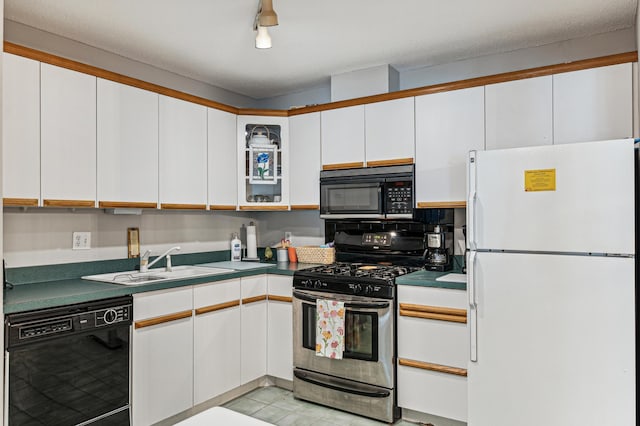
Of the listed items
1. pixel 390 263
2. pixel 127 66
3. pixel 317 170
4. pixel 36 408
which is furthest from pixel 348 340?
pixel 127 66

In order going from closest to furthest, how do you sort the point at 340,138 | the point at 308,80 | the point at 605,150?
the point at 605,150, the point at 340,138, the point at 308,80

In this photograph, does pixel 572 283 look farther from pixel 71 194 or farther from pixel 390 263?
pixel 71 194

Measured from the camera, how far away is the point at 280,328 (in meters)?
3.46

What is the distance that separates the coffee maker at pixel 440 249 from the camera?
10.8 feet

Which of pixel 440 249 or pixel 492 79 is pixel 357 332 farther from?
pixel 492 79

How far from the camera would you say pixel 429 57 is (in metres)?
3.44

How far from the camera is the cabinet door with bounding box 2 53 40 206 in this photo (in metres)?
2.44

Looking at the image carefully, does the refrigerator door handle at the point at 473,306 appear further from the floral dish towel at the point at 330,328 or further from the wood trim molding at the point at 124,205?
the wood trim molding at the point at 124,205

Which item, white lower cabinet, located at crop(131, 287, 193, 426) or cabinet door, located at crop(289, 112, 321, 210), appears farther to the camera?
cabinet door, located at crop(289, 112, 321, 210)

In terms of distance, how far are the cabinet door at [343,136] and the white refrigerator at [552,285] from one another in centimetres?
115

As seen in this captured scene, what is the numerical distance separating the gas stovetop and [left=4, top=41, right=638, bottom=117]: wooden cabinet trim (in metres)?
1.20

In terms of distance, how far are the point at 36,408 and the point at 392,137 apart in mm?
2603

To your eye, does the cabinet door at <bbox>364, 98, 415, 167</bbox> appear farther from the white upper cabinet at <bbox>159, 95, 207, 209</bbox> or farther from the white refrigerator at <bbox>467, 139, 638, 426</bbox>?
the white upper cabinet at <bbox>159, 95, 207, 209</bbox>

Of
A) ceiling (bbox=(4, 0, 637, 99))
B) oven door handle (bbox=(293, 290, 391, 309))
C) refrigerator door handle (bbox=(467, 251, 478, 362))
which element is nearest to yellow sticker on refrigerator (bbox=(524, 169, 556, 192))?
refrigerator door handle (bbox=(467, 251, 478, 362))
